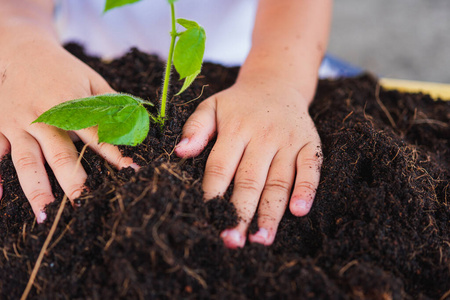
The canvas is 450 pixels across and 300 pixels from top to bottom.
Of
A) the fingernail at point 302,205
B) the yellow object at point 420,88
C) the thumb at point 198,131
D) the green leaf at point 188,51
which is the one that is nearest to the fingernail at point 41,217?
the thumb at point 198,131

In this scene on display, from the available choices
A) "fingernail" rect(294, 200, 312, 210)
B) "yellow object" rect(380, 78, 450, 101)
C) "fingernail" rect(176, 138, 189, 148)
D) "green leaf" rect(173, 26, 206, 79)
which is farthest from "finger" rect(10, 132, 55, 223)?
"yellow object" rect(380, 78, 450, 101)

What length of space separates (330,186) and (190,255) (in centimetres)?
34

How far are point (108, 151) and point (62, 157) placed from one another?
9 cm

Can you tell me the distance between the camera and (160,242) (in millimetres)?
569

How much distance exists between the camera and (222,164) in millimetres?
766

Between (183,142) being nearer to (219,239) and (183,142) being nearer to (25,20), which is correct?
(219,239)

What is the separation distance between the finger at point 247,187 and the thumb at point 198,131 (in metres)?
0.10

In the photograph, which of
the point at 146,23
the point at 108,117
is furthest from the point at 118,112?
the point at 146,23

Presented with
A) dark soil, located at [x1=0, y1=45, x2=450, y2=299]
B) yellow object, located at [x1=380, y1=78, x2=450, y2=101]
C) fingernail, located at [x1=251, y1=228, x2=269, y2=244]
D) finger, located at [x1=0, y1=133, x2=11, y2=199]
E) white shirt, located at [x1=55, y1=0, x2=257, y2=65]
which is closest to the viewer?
dark soil, located at [x1=0, y1=45, x2=450, y2=299]

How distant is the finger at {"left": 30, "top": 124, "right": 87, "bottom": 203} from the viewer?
2.38ft

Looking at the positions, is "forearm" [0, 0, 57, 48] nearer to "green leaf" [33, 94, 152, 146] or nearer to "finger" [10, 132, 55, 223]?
"finger" [10, 132, 55, 223]

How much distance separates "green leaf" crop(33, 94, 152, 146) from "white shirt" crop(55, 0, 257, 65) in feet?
2.93

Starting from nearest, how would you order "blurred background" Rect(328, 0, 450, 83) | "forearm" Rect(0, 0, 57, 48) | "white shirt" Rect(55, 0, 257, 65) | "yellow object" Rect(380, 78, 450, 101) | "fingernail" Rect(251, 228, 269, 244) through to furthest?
"fingernail" Rect(251, 228, 269, 244) < "forearm" Rect(0, 0, 57, 48) < "yellow object" Rect(380, 78, 450, 101) < "white shirt" Rect(55, 0, 257, 65) < "blurred background" Rect(328, 0, 450, 83)

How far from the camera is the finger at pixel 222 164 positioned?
2.41 ft
